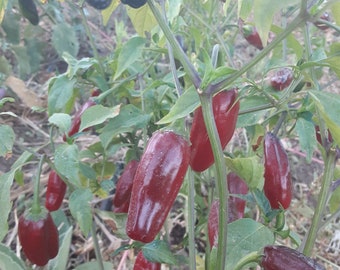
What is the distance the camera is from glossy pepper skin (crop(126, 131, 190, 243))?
70 centimetres

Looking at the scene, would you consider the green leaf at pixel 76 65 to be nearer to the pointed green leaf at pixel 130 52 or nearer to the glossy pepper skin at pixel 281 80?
the pointed green leaf at pixel 130 52

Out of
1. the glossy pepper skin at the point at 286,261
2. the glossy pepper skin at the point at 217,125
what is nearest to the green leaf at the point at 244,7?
the glossy pepper skin at the point at 217,125

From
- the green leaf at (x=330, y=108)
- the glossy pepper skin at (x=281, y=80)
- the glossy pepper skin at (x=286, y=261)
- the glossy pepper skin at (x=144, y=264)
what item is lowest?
the glossy pepper skin at (x=144, y=264)

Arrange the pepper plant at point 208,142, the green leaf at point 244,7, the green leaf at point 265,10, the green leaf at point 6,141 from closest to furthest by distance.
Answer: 1. the green leaf at point 265,10
2. the pepper plant at point 208,142
3. the green leaf at point 244,7
4. the green leaf at point 6,141

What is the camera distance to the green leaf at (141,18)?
0.99m

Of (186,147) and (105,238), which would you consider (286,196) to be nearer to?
(186,147)

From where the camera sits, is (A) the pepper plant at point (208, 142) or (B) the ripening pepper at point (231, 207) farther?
(B) the ripening pepper at point (231, 207)

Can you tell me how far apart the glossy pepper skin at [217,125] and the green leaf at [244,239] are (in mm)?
107

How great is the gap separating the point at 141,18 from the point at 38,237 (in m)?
0.49

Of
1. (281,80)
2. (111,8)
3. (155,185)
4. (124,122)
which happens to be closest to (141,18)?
(111,8)

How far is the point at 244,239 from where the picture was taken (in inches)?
29.9

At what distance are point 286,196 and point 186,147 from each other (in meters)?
0.23

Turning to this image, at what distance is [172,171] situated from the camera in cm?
70

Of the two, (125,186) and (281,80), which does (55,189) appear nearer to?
(125,186)
